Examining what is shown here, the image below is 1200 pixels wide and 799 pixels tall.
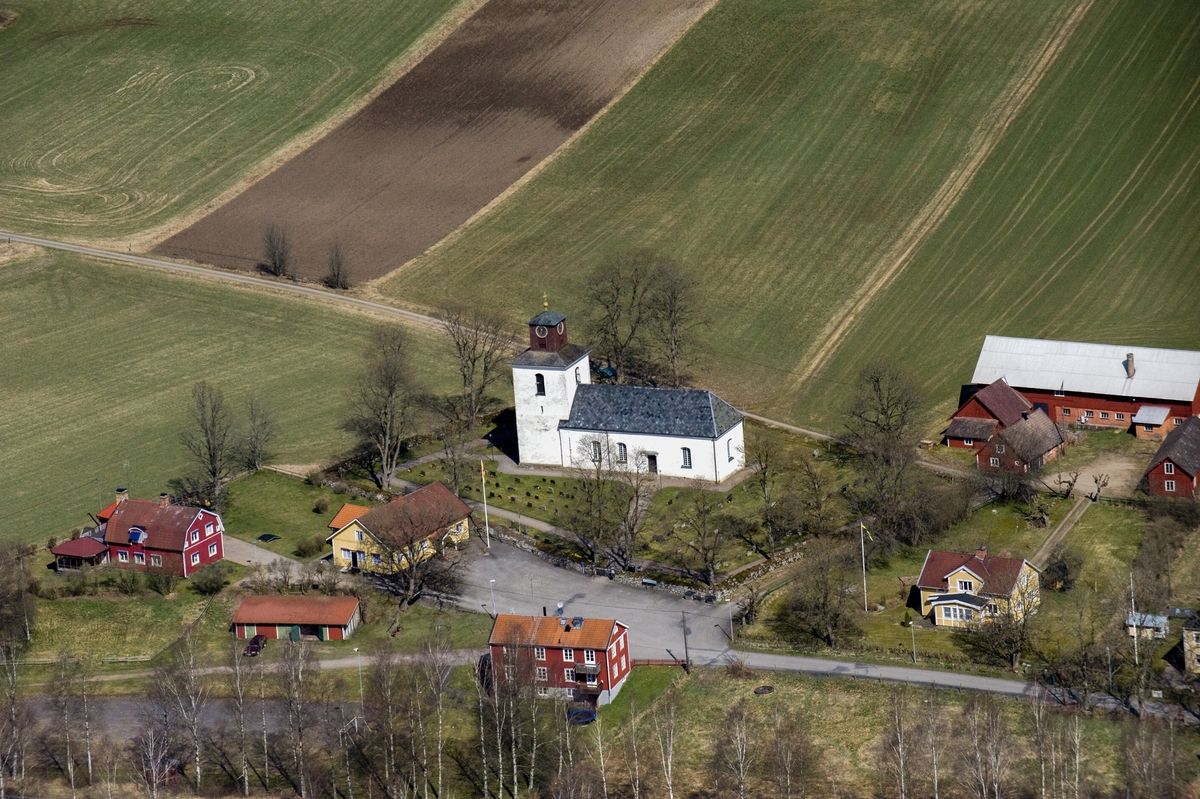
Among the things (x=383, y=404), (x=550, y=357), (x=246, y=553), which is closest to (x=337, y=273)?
(x=383, y=404)

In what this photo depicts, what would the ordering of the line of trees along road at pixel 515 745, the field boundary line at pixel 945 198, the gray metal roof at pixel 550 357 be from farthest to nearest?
the field boundary line at pixel 945 198
the gray metal roof at pixel 550 357
the line of trees along road at pixel 515 745

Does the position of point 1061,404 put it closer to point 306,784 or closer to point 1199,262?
point 1199,262

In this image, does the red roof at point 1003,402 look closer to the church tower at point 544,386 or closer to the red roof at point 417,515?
the church tower at point 544,386

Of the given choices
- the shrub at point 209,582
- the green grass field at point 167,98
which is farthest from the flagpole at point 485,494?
the green grass field at point 167,98

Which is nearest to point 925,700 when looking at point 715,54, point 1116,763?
point 1116,763

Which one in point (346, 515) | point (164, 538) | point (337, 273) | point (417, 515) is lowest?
point (164, 538)

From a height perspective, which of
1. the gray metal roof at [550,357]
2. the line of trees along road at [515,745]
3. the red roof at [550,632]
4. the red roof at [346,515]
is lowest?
the line of trees along road at [515,745]

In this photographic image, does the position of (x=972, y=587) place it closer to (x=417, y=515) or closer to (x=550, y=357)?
(x=417, y=515)
